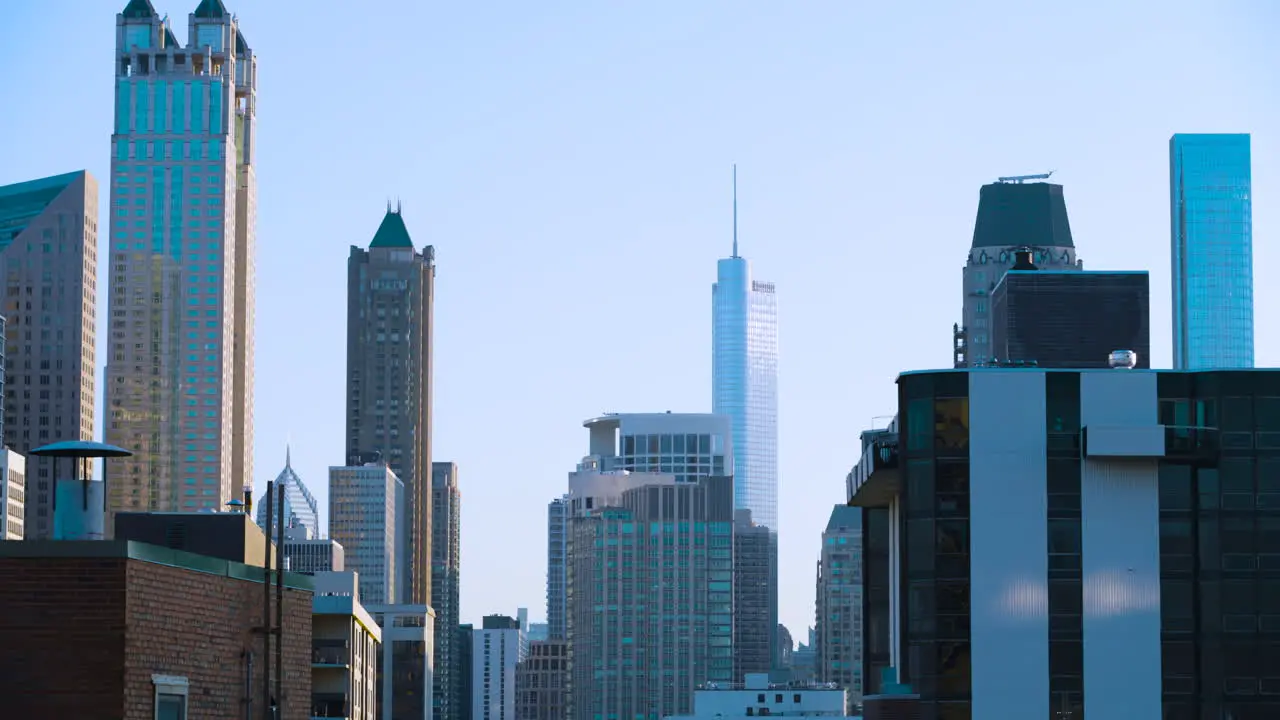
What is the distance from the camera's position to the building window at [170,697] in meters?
38.6

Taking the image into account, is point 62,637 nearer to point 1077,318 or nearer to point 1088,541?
point 1088,541

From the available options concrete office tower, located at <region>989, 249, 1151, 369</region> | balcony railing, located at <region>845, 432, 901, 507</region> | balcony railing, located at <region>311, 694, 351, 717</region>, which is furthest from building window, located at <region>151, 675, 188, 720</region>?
balcony railing, located at <region>311, 694, 351, 717</region>

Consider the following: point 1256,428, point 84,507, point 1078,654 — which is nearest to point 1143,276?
point 1256,428

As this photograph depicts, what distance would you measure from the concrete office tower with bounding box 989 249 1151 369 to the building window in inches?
2181

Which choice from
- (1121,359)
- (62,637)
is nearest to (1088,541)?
(1121,359)

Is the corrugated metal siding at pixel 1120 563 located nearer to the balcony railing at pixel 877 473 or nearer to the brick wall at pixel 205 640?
the balcony railing at pixel 877 473

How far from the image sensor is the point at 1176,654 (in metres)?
73.4

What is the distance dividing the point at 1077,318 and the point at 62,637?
6098 centimetres

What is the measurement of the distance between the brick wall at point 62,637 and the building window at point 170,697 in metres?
1.33

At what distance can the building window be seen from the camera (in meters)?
38.6

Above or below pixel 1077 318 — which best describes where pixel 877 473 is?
below

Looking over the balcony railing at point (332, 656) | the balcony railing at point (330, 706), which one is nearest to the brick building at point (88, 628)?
the balcony railing at point (330, 706)

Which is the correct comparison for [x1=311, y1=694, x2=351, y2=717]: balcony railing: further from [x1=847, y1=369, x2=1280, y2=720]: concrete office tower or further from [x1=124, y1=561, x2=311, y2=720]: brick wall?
[x1=124, y1=561, x2=311, y2=720]: brick wall

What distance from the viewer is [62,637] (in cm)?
3709
